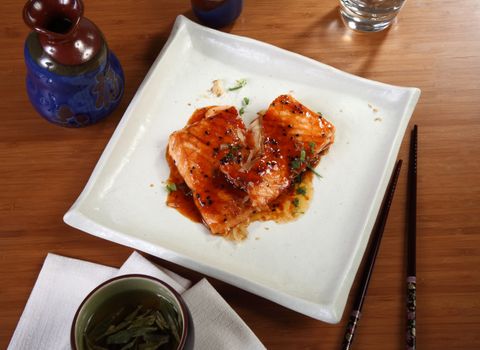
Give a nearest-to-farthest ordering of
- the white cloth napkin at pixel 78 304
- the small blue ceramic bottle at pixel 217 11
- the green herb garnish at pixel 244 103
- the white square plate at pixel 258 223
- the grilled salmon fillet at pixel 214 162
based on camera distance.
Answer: the white cloth napkin at pixel 78 304
the white square plate at pixel 258 223
the grilled salmon fillet at pixel 214 162
the green herb garnish at pixel 244 103
the small blue ceramic bottle at pixel 217 11

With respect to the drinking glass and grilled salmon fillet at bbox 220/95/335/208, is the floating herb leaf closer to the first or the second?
grilled salmon fillet at bbox 220/95/335/208

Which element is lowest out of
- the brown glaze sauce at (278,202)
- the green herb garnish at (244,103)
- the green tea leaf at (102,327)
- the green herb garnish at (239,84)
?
the brown glaze sauce at (278,202)

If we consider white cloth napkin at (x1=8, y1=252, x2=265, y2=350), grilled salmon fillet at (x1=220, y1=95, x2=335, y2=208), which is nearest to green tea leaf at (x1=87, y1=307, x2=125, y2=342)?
white cloth napkin at (x1=8, y1=252, x2=265, y2=350)

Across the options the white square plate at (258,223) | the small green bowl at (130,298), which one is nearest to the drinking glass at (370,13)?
the white square plate at (258,223)

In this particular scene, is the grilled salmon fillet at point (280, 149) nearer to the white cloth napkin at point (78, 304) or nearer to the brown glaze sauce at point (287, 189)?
the brown glaze sauce at point (287, 189)

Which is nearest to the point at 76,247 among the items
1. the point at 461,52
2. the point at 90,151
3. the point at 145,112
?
the point at 90,151

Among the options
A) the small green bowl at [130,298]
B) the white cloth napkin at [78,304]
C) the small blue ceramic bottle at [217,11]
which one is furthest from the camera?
the small blue ceramic bottle at [217,11]

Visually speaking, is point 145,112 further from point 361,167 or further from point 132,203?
point 361,167
